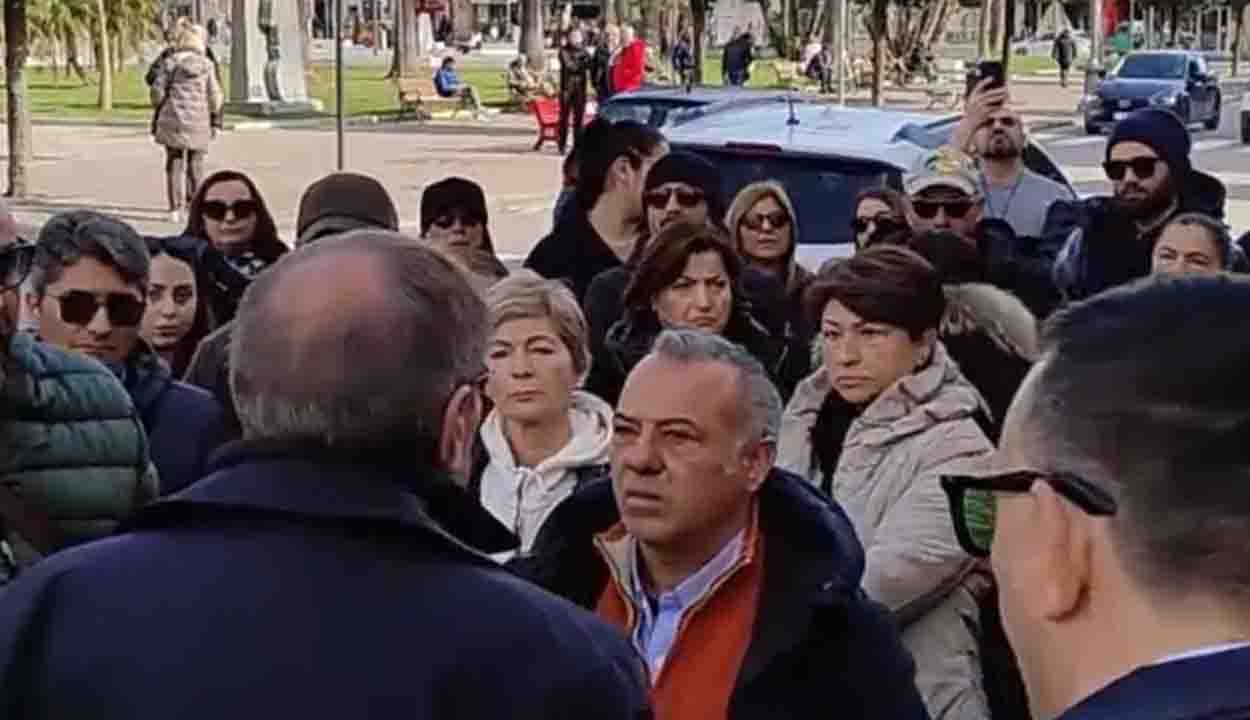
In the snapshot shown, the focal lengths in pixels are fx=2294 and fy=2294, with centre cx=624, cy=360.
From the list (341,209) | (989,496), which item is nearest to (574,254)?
(341,209)

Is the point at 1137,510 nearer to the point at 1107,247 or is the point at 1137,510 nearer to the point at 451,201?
the point at 1107,247

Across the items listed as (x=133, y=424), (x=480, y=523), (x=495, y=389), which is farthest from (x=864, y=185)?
(x=480, y=523)

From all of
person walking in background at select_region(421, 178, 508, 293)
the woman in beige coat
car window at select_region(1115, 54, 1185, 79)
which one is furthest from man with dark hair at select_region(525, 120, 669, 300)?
car window at select_region(1115, 54, 1185, 79)

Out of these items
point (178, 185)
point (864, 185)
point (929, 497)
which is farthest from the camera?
point (178, 185)

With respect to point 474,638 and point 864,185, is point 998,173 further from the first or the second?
point 474,638

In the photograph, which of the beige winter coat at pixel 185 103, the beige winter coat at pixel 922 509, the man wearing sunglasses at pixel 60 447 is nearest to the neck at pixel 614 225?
the beige winter coat at pixel 922 509

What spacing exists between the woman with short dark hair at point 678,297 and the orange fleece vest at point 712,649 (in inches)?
92.2

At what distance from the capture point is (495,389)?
17.6ft

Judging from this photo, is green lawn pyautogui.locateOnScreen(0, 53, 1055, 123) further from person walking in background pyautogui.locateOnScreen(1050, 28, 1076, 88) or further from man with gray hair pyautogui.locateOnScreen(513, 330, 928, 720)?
man with gray hair pyautogui.locateOnScreen(513, 330, 928, 720)

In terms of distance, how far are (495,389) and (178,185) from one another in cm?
1694

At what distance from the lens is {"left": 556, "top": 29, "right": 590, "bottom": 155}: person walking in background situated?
32.5m

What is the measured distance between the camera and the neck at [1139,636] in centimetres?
192

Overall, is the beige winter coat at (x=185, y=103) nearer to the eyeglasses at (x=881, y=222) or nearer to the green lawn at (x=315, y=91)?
the eyeglasses at (x=881, y=222)

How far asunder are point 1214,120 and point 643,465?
140 feet
